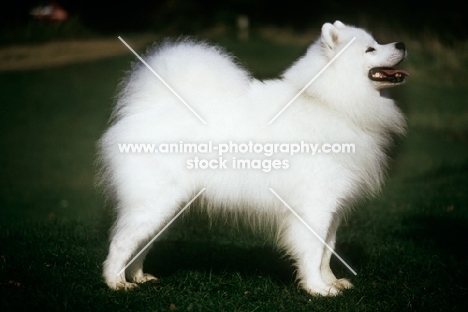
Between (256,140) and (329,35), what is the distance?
1.02m

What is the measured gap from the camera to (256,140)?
4383mm

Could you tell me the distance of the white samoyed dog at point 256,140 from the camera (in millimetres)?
4352

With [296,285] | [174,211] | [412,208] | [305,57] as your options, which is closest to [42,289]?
[174,211]

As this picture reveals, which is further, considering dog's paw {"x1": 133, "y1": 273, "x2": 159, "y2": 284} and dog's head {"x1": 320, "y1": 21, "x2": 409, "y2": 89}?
dog's paw {"x1": 133, "y1": 273, "x2": 159, "y2": 284}

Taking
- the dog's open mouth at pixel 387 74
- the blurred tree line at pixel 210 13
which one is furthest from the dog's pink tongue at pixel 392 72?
the blurred tree line at pixel 210 13

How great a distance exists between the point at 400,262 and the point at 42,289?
3.25m

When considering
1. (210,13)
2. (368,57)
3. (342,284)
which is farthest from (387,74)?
(210,13)

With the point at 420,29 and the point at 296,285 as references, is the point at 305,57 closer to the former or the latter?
the point at 296,285

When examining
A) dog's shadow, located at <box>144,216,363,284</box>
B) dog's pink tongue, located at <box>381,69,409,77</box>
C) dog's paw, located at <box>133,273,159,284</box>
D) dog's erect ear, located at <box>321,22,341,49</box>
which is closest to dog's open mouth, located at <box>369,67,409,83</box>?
dog's pink tongue, located at <box>381,69,409,77</box>

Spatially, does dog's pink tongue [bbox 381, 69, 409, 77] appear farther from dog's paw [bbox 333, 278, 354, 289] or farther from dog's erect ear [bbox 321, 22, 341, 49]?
dog's paw [bbox 333, 278, 354, 289]

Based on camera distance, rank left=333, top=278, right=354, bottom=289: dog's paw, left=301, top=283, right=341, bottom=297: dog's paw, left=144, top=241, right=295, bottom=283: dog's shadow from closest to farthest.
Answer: left=301, top=283, right=341, bottom=297: dog's paw
left=333, top=278, right=354, bottom=289: dog's paw
left=144, top=241, right=295, bottom=283: dog's shadow

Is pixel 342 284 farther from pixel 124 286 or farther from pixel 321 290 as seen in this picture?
pixel 124 286

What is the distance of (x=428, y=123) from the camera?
691 inches

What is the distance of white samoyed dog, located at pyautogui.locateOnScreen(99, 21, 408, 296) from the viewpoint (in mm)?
4352
